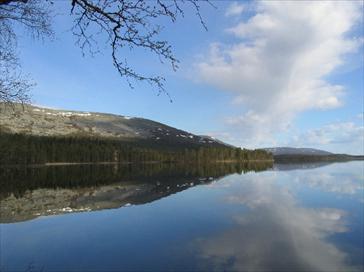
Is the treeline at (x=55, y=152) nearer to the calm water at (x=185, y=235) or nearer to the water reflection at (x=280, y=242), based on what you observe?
the calm water at (x=185, y=235)

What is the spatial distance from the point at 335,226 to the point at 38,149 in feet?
454

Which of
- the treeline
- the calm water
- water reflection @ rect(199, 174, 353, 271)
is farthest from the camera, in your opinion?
the treeline

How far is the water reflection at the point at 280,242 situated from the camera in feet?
45.3

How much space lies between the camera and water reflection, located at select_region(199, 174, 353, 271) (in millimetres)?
13820

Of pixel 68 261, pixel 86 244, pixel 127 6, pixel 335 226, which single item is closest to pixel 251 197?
pixel 335 226

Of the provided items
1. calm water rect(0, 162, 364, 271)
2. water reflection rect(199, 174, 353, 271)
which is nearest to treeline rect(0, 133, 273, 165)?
calm water rect(0, 162, 364, 271)

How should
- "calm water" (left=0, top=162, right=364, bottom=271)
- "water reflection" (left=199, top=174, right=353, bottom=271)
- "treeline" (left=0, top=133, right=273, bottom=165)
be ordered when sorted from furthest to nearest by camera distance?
1. "treeline" (left=0, top=133, right=273, bottom=165)
2. "calm water" (left=0, top=162, right=364, bottom=271)
3. "water reflection" (left=199, top=174, right=353, bottom=271)

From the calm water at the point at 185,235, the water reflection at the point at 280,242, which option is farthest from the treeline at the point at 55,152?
the water reflection at the point at 280,242

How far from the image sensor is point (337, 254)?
15016 mm

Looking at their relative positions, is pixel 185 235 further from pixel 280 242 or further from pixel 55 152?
pixel 55 152

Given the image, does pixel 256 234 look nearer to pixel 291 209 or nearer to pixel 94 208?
pixel 291 209

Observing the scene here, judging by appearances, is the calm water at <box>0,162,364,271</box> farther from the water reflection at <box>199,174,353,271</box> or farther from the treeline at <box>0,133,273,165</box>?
the treeline at <box>0,133,273,165</box>

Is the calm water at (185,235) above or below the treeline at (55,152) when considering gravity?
below

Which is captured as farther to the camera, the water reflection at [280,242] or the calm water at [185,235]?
the calm water at [185,235]
